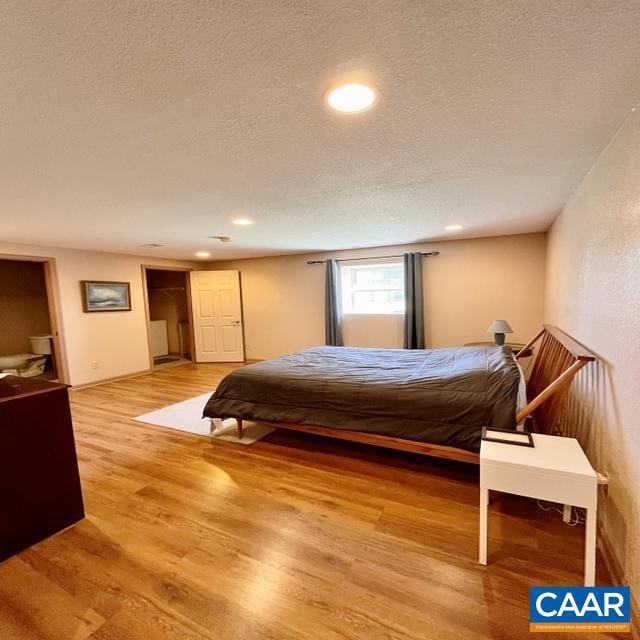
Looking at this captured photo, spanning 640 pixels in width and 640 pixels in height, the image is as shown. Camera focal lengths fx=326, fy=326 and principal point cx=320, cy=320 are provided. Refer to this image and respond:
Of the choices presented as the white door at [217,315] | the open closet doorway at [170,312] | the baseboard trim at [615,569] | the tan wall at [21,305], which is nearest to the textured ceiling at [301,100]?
the baseboard trim at [615,569]

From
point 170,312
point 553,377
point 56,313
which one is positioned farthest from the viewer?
point 170,312

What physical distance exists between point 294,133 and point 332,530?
2.14m

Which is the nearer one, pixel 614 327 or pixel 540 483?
pixel 540 483

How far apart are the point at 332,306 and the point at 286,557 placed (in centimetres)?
430

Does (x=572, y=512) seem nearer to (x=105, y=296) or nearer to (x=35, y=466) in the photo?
(x=35, y=466)

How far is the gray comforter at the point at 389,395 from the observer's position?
2225mm

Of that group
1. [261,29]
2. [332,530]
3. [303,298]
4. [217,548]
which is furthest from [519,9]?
[303,298]

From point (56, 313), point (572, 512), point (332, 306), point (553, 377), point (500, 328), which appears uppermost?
point (56, 313)

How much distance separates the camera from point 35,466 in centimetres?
181

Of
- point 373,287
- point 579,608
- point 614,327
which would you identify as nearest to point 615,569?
point 579,608

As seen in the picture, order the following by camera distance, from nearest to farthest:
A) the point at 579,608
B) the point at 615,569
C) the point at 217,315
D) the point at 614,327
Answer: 1. the point at 579,608
2. the point at 615,569
3. the point at 614,327
4. the point at 217,315

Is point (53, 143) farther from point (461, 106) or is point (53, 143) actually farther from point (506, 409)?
point (506, 409)

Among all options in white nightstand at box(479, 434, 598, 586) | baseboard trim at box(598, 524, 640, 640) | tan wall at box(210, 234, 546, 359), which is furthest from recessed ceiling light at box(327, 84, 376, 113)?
tan wall at box(210, 234, 546, 359)

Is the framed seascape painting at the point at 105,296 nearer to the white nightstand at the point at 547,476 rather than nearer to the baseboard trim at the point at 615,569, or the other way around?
the white nightstand at the point at 547,476
